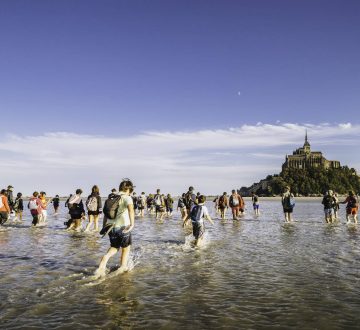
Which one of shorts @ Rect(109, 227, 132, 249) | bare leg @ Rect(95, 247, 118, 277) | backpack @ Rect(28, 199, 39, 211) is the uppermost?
backpack @ Rect(28, 199, 39, 211)

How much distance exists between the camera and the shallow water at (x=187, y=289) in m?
5.47

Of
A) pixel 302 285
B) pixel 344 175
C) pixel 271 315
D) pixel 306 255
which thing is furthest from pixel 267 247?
pixel 344 175

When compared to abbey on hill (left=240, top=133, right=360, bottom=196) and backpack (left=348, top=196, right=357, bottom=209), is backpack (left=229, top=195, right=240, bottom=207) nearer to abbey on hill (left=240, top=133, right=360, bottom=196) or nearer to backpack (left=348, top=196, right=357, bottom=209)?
backpack (left=348, top=196, right=357, bottom=209)

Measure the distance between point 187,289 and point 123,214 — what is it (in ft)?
6.97

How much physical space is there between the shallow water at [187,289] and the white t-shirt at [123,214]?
1.17 metres

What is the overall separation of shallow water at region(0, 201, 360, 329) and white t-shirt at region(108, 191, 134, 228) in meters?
1.17

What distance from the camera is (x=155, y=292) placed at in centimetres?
700

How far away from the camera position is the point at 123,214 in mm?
8164

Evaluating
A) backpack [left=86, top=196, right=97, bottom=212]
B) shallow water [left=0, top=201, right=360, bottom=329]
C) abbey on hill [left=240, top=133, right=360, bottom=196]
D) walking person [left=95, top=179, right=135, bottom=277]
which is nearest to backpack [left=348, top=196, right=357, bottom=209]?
shallow water [left=0, top=201, right=360, bottom=329]

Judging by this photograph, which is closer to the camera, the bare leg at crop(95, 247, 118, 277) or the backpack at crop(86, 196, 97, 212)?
the bare leg at crop(95, 247, 118, 277)

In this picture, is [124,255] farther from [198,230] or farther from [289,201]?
[289,201]

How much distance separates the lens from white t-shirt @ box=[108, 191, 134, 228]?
8102mm

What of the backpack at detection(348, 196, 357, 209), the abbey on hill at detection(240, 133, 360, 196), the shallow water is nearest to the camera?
the shallow water

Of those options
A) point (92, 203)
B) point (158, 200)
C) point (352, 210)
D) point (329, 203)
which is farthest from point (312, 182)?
point (92, 203)
